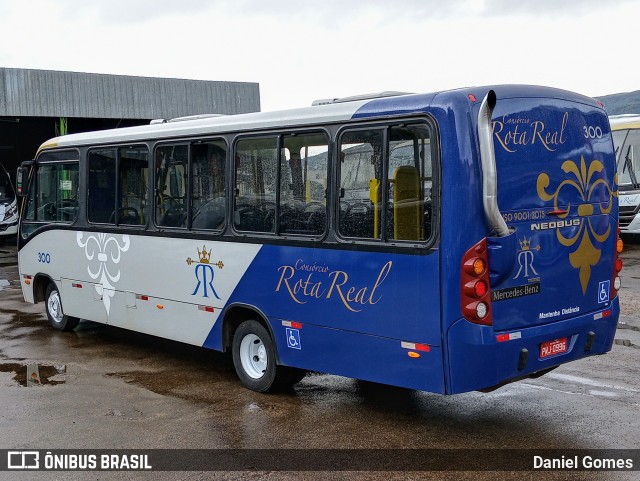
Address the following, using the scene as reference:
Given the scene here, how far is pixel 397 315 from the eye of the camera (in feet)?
20.8

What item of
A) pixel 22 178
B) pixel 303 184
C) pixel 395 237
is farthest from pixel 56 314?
pixel 395 237

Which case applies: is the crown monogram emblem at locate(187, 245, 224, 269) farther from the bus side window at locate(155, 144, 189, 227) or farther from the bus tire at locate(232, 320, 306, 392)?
the bus tire at locate(232, 320, 306, 392)

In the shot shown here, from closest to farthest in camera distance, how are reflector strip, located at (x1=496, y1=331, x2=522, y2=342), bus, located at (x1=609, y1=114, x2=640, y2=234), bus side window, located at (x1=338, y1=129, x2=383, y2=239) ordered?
reflector strip, located at (x1=496, y1=331, x2=522, y2=342), bus side window, located at (x1=338, y1=129, x2=383, y2=239), bus, located at (x1=609, y1=114, x2=640, y2=234)

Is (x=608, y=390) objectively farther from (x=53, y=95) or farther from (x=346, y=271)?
(x=53, y=95)

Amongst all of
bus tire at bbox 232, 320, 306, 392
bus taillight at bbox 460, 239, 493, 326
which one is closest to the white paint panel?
bus tire at bbox 232, 320, 306, 392

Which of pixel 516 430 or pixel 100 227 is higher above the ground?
pixel 100 227

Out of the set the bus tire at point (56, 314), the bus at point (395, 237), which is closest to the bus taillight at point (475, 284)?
the bus at point (395, 237)

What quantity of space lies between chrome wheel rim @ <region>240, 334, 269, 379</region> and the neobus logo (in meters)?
3.00

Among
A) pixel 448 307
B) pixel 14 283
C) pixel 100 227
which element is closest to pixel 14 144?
pixel 14 283

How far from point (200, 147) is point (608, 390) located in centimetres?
477

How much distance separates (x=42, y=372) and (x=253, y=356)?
2669 mm

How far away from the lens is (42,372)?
360 inches

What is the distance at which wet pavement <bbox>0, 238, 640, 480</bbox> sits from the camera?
639 cm

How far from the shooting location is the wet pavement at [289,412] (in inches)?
252
